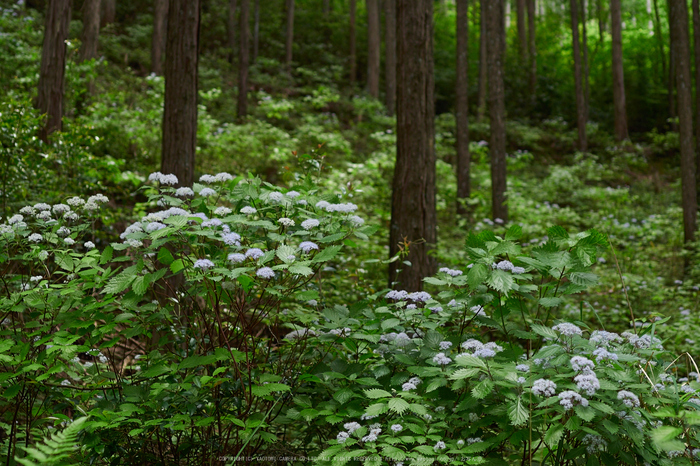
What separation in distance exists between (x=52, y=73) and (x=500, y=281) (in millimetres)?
6455

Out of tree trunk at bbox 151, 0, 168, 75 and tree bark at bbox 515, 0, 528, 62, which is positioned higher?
tree bark at bbox 515, 0, 528, 62

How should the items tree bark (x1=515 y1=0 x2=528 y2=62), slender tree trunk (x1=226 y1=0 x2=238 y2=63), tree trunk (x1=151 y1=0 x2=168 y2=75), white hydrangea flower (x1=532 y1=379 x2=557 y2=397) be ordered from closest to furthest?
1. white hydrangea flower (x1=532 y1=379 x2=557 y2=397)
2. tree trunk (x1=151 y1=0 x2=168 y2=75)
3. slender tree trunk (x1=226 y1=0 x2=238 y2=63)
4. tree bark (x1=515 y1=0 x2=528 y2=62)

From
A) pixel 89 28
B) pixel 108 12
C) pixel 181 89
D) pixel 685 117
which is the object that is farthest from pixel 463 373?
pixel 108 12

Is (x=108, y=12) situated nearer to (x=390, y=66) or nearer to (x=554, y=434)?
(x=390, y=66)

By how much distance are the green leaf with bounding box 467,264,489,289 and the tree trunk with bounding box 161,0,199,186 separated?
3189mm

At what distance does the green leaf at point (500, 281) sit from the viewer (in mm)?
2143

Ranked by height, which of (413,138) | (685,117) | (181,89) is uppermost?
(685,117)

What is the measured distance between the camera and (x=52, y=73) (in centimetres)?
647

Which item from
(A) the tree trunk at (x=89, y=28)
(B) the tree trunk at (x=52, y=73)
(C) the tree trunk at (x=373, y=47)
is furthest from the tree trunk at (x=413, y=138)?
(C) the tree trunk at (x=373, y=47)

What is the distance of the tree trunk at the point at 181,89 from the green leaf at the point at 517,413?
141 inches

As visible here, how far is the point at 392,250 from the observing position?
200 inches

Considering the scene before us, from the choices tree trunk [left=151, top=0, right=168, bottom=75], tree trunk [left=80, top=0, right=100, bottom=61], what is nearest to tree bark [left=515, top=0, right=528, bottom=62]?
tree trunk [left=151, top=0, right=168, bottom=75]

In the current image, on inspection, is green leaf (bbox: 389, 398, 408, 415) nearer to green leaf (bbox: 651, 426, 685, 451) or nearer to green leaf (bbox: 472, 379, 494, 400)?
green leaf (bbox: 472, 379, 494, 400)

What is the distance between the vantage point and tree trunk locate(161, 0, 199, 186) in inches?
184
